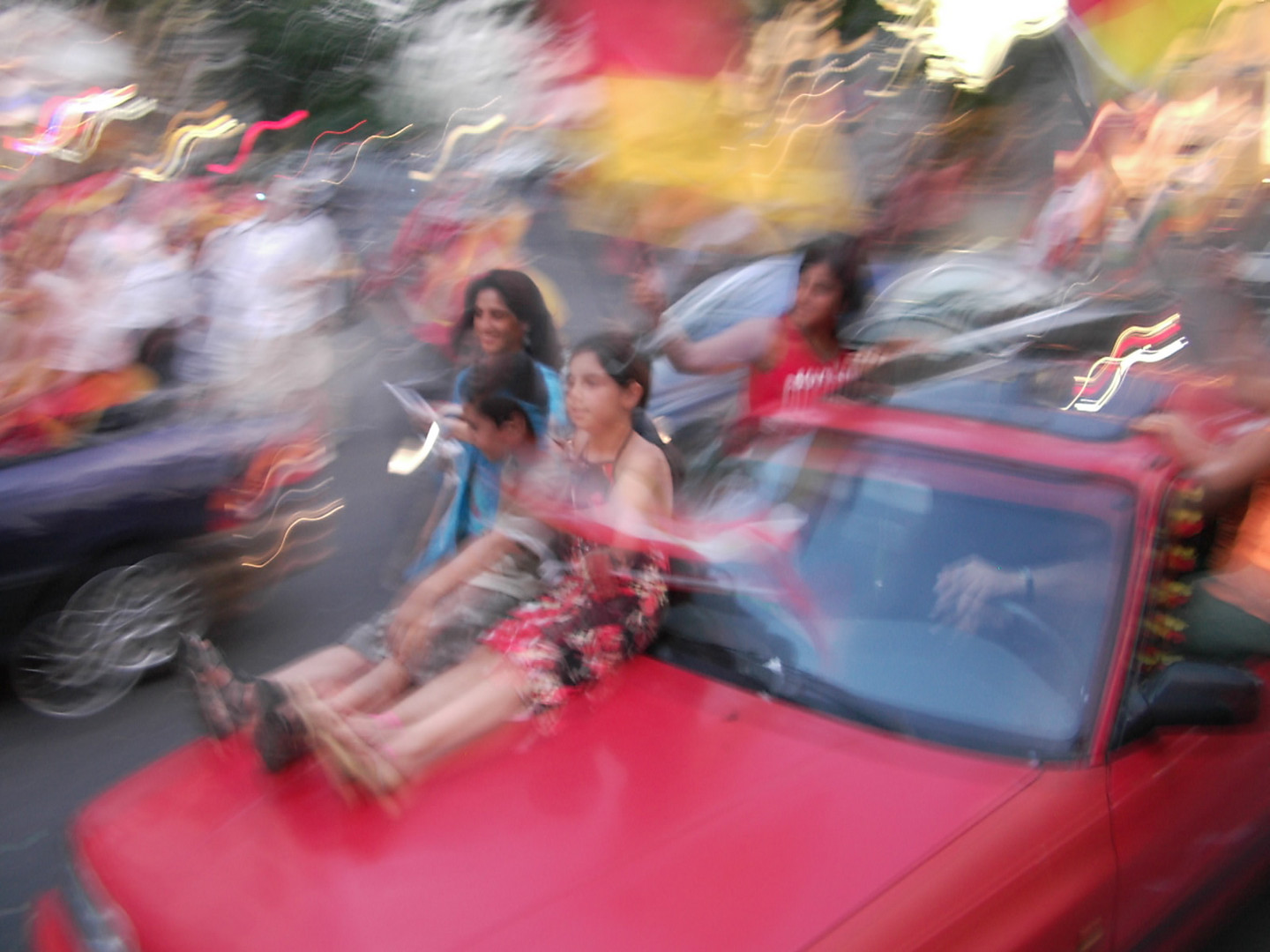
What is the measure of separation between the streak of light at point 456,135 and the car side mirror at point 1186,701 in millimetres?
9587

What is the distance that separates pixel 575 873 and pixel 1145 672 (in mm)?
1267

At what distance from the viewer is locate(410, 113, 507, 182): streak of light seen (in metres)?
11.2

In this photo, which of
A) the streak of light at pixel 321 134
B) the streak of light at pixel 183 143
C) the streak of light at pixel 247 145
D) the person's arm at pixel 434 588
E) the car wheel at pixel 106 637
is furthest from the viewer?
the streak of light at pixel 321 134

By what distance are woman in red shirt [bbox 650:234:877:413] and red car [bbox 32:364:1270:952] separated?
1.16 metres

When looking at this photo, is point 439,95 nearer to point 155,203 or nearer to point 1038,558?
point 155,203

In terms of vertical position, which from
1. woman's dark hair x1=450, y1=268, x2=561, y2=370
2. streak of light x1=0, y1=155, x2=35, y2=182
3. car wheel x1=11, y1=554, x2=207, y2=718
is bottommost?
car wheel x1=11, y1=554, x2=207, y2=718

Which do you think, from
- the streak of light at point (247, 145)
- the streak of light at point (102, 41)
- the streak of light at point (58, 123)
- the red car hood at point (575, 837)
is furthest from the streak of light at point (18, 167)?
the red car hood at point (575, 837)

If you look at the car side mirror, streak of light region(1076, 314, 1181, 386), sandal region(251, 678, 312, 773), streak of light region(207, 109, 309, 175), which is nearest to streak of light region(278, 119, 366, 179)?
streak of light region(207, 109, 309, 175)

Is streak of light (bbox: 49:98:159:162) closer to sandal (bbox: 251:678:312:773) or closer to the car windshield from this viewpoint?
sandal (bbox: 251:678:312:773)

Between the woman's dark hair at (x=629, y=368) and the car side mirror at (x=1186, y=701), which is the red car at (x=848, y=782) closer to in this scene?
the car side mirror at (x=1186, y=701)

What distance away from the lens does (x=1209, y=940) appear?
103 inches

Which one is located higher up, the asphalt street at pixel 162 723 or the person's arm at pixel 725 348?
the person's arm at pixel 725 348

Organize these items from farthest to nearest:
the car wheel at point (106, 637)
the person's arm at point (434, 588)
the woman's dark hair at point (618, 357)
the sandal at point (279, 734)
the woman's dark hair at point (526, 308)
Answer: the car wheel at point (106, 637), the woman's dark hair at point (526, 308), the woman's dark hair at point (618, 357), the person's arm at point (434, 588), the sandal at point (279, 734)

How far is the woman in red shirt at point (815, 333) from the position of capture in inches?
157
